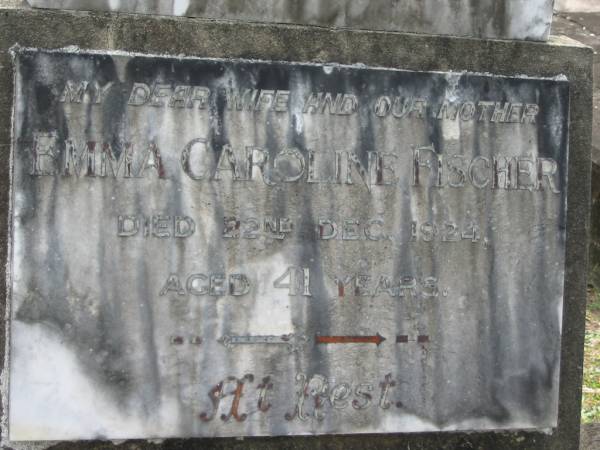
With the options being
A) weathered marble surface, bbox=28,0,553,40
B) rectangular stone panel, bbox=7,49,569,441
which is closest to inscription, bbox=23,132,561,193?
rectangular stone panel, bbox=7,49,569,441

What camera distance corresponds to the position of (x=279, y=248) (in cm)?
269

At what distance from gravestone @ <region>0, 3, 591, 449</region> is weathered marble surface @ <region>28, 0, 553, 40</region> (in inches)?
1.9

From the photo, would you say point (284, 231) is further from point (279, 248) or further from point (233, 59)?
point (233, 59)

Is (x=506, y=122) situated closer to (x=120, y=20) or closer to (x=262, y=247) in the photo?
(x=262, y=247)

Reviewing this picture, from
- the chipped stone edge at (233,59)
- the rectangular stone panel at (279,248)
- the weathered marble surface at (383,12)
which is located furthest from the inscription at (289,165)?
the weathered marble surface at (383,12)

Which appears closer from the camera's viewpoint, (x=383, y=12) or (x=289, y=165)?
(x=289, y=165)

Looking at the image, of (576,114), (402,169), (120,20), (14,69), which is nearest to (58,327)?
(14,69)

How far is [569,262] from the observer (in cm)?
297

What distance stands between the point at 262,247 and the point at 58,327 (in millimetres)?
666

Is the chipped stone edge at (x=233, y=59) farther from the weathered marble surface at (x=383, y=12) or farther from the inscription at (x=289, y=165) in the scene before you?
the inscription at (x=289, y=165)

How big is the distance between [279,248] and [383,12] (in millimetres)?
848

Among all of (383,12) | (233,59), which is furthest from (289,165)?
(383,12)

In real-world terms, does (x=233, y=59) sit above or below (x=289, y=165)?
above

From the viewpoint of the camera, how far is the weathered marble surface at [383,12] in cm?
267
